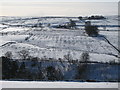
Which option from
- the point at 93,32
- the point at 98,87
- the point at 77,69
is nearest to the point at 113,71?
the point at 77,69

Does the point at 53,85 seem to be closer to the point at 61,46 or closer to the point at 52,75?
the point at 52,75

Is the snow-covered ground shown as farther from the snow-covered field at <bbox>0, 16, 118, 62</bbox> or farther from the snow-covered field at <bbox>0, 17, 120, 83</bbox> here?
the snow-covered field at <bbox>0, 16, 118, 62</bbox>

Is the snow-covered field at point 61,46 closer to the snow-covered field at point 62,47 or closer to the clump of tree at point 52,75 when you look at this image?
the snow-covered field at point 62,47

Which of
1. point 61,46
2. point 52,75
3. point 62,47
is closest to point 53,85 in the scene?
point 52,75

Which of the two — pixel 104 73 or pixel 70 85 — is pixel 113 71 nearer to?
pixel 104 73

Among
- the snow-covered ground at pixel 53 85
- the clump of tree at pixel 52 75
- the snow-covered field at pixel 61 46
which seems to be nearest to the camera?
the snow-covered ground at pixel 53 85

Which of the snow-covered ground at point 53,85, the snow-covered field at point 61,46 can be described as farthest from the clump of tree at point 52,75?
the snow-covered ground at point 53,85

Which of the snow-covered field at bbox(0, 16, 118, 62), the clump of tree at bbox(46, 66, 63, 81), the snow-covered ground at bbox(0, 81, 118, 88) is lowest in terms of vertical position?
the snow-covered field at bbox(0, 16, 118, 62)

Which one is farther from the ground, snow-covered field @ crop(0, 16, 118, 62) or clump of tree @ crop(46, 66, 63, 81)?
clump of tree @ crop(46, 66, 63, 81)

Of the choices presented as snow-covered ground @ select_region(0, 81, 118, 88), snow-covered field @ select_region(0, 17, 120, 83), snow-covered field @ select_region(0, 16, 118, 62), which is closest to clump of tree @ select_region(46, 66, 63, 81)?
snow-covered field @ select_region(0, 17, 120, 83)

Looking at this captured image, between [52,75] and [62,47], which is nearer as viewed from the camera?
[52,75]

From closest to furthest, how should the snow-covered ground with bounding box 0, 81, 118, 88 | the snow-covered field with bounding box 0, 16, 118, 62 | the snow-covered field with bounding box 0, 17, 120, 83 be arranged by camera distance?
the snow-covered ground with bounding box 0, 81, 118, 88 → the snow-covered field with bounding box 0, 17, 120, 83 → the snow-covered field with bounding box 0, 16, 118, 62
